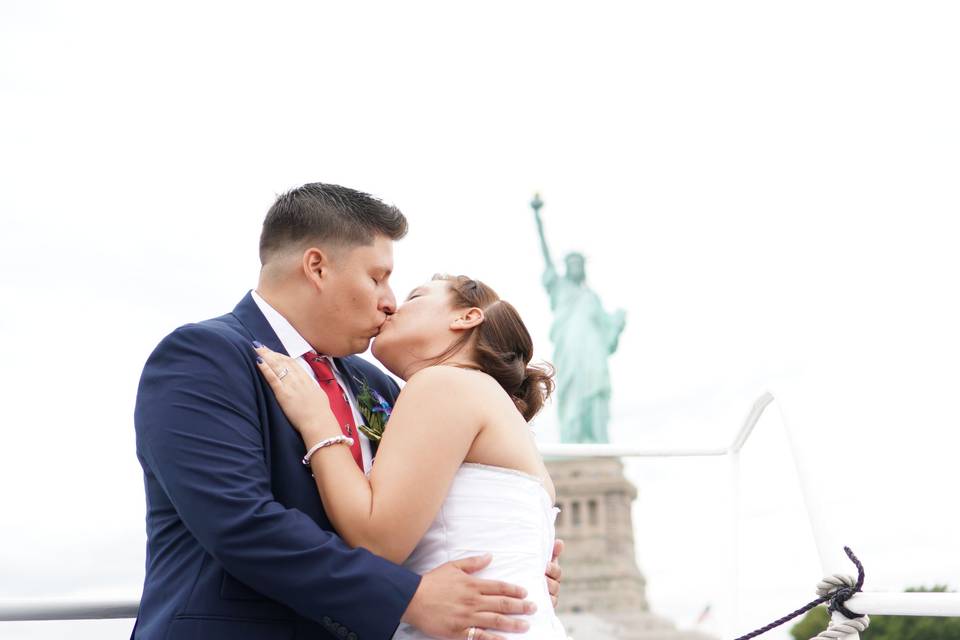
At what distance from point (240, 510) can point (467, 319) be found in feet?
2.48

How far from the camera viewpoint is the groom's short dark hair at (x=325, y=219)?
229 centimetres

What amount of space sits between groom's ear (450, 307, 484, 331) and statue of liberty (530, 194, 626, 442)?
15.9 meters

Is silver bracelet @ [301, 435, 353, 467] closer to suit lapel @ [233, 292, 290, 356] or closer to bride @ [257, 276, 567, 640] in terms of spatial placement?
bride @ [257, 276, 567, 640]

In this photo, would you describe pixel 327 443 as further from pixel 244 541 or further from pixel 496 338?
pixel 496 338

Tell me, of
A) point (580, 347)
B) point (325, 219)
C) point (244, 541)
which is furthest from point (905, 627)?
point (244, 541)

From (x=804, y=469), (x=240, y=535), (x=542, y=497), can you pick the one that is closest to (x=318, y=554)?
(x=240, y=535)

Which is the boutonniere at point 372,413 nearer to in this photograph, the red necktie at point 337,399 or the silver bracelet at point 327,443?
the red necktie at point 337,399

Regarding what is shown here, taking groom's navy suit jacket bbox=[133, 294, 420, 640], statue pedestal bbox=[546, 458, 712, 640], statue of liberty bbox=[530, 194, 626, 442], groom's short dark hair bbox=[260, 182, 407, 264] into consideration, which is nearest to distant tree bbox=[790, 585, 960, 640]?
statue pedestal bbox=[546, 458, 712, 640]

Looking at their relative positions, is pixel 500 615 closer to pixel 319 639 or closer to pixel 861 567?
pixel 319 639

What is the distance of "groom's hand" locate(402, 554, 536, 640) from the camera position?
184 centimetres

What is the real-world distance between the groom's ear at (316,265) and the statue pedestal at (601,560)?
14546 mm

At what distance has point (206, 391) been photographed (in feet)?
6.24

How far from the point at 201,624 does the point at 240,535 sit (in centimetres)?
21

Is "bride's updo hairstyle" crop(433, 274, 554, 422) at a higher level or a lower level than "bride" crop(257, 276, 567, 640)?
higher
